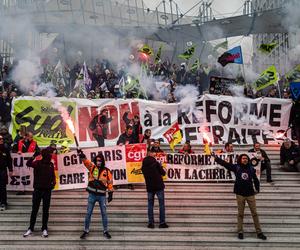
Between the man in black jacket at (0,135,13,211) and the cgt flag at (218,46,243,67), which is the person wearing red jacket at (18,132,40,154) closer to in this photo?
the man in black jacket at (0,135,13,211)

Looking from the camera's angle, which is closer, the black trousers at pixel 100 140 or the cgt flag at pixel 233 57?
the black trousers at pixel 100 140

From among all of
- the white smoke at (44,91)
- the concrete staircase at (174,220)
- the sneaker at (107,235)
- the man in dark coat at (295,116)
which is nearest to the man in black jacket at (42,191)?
the concrete staircase at (174,220)

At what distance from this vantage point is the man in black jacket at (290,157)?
34.9 ft

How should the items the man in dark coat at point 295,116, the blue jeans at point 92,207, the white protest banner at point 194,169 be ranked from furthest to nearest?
the man in dark coat at point 295,116 < the white protest banner at point 194,169 < the blue jeans at point 92,207

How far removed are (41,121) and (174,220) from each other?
5.53 meters

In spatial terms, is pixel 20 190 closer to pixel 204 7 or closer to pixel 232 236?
pixel 232 236

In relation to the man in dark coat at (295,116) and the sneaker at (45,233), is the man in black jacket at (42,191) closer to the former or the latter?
the sneaker at (45,233)

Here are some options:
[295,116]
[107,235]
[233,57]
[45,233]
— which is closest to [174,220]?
[107,235]

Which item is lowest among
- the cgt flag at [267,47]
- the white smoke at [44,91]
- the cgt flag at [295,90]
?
the cgt flag at [295,90]

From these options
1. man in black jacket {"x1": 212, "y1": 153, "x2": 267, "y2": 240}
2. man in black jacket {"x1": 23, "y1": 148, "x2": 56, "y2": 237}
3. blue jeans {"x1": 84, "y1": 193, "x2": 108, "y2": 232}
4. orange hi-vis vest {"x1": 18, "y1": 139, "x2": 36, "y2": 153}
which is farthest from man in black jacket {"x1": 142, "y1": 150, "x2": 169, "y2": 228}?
orange hi-vis vest {"x1": 18, "y1": 139, "x2": 36, "y2": 153}

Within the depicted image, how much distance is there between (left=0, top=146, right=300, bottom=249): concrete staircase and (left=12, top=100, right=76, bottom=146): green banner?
2.62 meters

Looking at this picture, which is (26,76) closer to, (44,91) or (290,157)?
(44,91)

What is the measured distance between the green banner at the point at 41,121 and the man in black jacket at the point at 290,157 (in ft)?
19.5

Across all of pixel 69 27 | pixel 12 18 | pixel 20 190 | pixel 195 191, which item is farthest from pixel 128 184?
pixel 69 27
